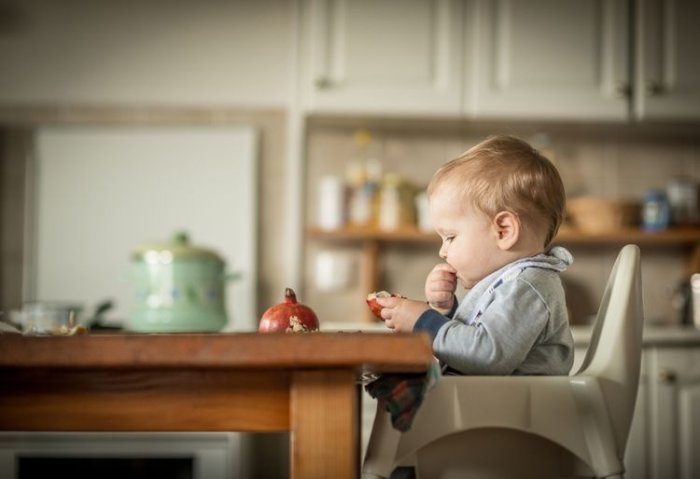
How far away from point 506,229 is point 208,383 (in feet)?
1.84

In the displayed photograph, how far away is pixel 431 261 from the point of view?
3.21 m

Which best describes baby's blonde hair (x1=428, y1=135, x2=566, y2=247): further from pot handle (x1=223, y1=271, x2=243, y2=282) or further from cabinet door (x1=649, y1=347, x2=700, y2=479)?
cabinet door (x1=649, y1=347, x2=700, y2=479)

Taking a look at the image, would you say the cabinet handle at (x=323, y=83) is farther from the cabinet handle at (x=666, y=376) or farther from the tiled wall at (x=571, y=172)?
the cabinet handle at (x=666, y=376)

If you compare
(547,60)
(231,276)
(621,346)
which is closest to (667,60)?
(547,60)

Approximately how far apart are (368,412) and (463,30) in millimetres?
1301

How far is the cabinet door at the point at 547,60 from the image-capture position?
2932mm

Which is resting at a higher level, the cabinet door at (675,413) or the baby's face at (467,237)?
the baby's face at (467,237)

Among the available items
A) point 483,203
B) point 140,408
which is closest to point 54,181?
point 483,203

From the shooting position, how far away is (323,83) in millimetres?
2861

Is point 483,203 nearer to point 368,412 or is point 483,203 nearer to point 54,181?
point 368,412

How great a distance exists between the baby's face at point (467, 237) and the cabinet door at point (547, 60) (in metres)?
1.75

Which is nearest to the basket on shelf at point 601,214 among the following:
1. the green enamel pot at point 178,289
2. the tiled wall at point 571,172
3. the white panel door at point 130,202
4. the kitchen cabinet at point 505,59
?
the tiled wall at point 571,172

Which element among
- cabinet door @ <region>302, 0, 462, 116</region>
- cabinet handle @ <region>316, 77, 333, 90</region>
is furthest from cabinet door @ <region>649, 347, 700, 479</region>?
cabinet handle @ <region>316, 77, 333, 90</region>

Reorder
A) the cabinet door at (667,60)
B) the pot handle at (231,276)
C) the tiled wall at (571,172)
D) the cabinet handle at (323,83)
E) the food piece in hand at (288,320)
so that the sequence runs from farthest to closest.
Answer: the tiled wall at (571,172), the cabinet door at (667,60), the cabinet handle at (323,83), the pot handle at (231,276), the food piece in hand at (288,320)
